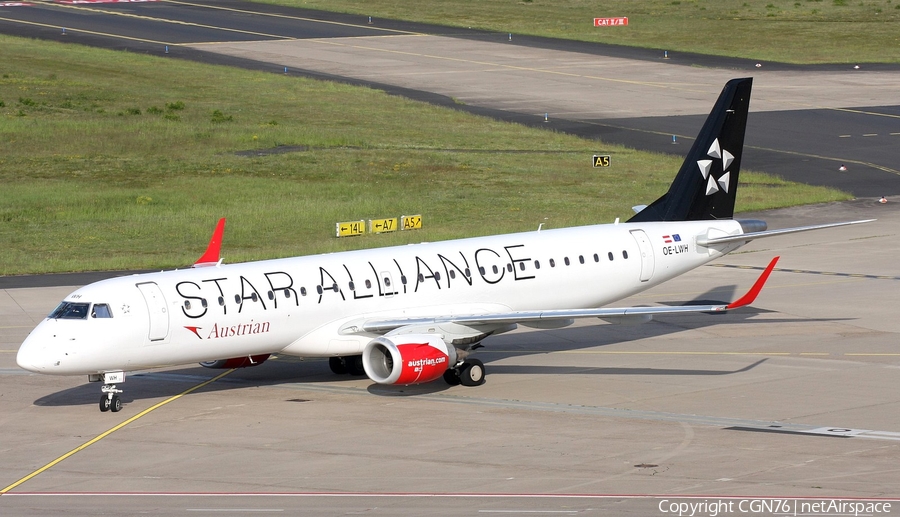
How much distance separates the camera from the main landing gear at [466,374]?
3662 cm

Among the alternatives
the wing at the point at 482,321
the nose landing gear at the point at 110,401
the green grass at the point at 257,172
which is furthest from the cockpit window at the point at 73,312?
the green grass at the point at 257,172

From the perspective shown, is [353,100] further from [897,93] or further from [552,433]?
[552,433]

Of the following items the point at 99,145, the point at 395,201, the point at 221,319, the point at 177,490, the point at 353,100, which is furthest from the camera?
the point at 353,100

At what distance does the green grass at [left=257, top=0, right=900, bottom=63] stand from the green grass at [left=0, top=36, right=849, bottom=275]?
1611 inches

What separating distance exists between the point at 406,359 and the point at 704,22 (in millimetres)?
113998

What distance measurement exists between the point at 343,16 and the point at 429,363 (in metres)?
119

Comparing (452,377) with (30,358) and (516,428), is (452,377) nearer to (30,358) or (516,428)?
(516,428)

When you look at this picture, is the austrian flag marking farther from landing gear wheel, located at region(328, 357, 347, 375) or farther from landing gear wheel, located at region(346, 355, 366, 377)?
landing gear wheel, located at region(328, 357, 347, 375)

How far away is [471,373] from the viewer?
120 ft

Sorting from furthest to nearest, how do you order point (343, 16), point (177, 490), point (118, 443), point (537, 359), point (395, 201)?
point (343, 16), point (395, 201), point (537, 359), point (118, 443), point (177, 490)

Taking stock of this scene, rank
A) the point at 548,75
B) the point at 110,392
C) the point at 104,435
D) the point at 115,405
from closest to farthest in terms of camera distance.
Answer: the point at 104,435
the point at 110,392
the point at 115,405
the point at 548,75

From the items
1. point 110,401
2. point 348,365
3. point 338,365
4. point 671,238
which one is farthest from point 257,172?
point 110,401

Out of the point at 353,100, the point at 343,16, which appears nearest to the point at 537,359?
the point at 353,100

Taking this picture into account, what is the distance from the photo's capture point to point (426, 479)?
27.6 metres
